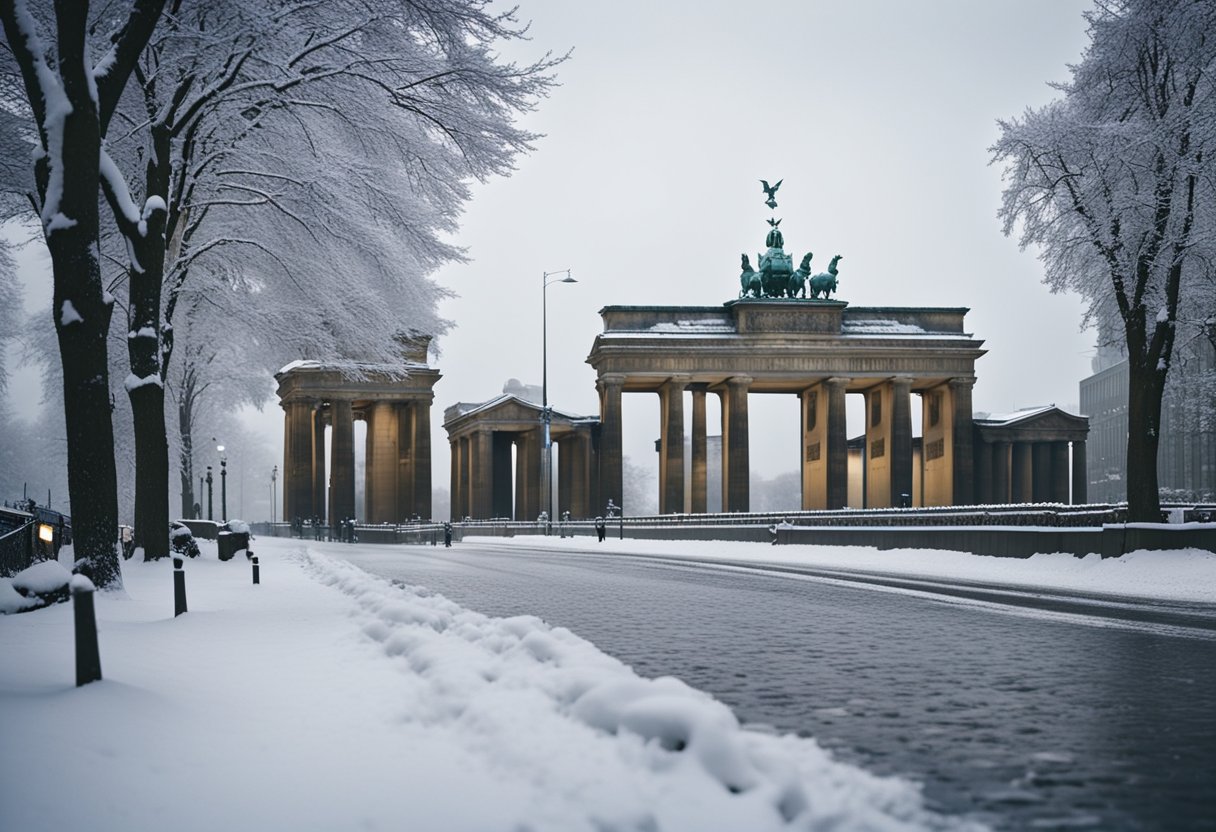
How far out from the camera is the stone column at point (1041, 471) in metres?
89.6

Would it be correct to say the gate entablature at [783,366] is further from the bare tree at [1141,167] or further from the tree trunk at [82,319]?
the tree trunk at [82,319]

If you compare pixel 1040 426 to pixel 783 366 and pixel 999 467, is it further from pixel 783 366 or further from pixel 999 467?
pixel 783 366

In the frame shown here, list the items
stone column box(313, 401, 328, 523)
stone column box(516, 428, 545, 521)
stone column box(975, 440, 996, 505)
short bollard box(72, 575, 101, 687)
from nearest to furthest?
1. short bollard box(72, 575, 101, 687)
2. stone column box(975, 440, 996, 505)
3. stone column box(516, 428, 545, 521)
4. stone column box(313, 401, 328, 523)

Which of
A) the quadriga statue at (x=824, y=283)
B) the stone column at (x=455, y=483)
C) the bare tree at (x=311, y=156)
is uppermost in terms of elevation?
the quadriga statue at (x=824, y=283)

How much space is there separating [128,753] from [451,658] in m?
3.11

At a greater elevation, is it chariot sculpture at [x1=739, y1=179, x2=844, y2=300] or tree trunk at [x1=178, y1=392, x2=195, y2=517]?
chariot sculpture at [x1=739, y1=179, x2=844, y2=300]

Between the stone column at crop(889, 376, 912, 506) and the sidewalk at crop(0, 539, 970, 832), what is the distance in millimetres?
75238

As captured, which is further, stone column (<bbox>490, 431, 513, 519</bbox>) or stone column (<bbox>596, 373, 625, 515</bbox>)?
stone column (<bbox>490, 431, 513, 519</bbox>)

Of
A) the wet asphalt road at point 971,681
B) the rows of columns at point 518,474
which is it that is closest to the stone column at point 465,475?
the rows of columns at point 518,474

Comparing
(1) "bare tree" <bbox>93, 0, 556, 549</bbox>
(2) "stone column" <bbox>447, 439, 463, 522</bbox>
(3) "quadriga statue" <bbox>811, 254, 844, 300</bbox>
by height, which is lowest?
(2) "stone column" <bbox>447, 439, 463, 522</bbox>

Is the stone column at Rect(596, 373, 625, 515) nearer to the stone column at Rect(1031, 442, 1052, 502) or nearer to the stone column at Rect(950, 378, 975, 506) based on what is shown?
the stone column at Rect(950, 378, 975, 506)

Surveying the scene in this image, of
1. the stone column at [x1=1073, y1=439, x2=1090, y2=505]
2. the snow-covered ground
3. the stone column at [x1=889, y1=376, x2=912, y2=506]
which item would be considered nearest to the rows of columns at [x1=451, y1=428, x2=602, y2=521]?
the stone column at [x1=889, y1=376, x2=912, y2=506]

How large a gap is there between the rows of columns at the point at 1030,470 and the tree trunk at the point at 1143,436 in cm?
6193

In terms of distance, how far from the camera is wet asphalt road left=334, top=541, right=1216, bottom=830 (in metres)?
5.03
